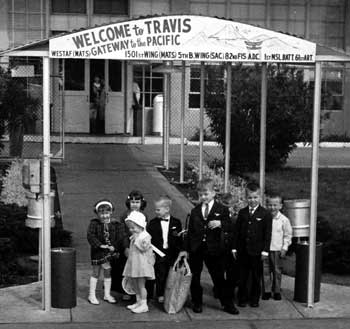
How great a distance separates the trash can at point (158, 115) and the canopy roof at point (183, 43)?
14.7 m

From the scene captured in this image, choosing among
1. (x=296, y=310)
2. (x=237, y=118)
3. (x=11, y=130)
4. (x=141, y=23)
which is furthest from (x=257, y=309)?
(x=11, y=130)

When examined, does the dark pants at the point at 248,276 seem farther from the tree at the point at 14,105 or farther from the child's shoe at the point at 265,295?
the tree at the point at 14,105

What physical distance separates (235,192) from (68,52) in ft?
18.6

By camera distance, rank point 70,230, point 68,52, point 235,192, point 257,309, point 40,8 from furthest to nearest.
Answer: point 40,8, point 235,192, point 70,230, point 257,309, point 68,52

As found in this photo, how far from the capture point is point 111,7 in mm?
21984

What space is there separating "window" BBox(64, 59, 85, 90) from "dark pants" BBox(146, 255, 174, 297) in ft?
50.1

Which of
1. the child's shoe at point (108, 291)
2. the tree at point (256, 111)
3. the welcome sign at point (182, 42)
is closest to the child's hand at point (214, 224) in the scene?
the child's shoe at point (108, 291)

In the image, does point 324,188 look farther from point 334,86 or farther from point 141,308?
point 334,86

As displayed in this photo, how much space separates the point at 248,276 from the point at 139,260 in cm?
115

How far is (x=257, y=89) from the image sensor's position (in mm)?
14992

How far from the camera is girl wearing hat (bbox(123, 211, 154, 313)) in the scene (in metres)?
6.66

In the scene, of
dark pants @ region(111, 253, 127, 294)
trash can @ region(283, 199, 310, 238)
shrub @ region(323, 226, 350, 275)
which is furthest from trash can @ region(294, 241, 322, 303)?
dark pants @ region(111, 253, 127, 294)

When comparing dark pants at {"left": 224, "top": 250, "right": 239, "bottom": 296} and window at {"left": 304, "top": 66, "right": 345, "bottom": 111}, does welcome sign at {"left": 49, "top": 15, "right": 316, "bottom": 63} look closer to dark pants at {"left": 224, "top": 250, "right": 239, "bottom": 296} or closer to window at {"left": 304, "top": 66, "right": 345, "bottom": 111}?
dark pants at {"left": 224, "top": 250, "right": 239, "bottom": 296}

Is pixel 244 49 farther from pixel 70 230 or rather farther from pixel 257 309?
pixel 70 230
